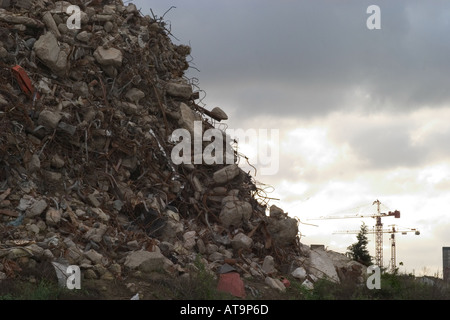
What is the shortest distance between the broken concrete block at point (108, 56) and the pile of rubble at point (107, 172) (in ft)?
0.09

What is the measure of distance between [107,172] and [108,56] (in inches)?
97.7

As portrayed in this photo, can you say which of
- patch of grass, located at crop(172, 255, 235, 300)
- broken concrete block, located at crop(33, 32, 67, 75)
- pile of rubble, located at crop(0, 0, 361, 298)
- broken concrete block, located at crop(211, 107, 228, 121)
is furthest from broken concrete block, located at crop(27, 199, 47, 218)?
broken concrete block, located at crop(211, 107, 228, 121)

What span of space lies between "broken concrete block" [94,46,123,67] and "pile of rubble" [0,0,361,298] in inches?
1.1

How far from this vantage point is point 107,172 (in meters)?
11.8

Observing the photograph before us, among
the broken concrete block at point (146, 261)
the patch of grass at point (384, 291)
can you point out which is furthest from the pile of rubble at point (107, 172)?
the patch of grass at point (384, 291)

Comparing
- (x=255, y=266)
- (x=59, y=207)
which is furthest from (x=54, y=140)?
(x=255, y=266)

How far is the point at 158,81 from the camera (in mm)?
14188

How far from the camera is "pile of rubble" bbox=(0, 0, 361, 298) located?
32.4 ft

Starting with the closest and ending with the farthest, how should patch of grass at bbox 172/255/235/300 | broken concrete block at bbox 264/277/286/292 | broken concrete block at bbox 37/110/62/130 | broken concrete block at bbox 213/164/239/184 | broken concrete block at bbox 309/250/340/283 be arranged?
patch of grass at bbox 172/255/235/300 < broken concrete block at bbox 264/277/286/292 < broken concrete block at bbox 37/110/62/130 < broken concrete block at bbox 309/250/340/283 < broken concrete block at bbox 213/164/239/184

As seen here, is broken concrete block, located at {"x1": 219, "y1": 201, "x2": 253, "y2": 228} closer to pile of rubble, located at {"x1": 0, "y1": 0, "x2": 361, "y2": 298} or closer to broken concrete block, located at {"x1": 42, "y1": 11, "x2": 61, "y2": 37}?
pile of rubble, located at {"x1": 0, "y1": 0, "x2": 361, "y2": 298}

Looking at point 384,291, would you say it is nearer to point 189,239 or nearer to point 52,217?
point 189,239
